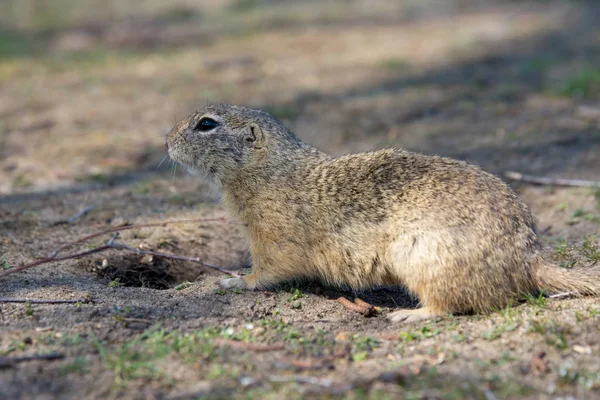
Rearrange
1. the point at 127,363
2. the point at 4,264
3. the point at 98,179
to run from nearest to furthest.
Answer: the point at 127,363, the point at 4,264, the point at 98,179

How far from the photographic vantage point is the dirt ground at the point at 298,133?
12.5 ft

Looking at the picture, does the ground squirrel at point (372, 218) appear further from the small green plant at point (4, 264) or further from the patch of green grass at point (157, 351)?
the small green plant at point (4, 264)

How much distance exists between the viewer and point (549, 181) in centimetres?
703

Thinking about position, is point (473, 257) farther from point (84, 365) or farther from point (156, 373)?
point (84, 365)

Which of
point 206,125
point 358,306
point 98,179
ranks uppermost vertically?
point 206,125

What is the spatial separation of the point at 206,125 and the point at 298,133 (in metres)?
3.26

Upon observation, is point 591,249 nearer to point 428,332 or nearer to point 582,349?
point 582,349

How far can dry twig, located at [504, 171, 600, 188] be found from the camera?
691cm

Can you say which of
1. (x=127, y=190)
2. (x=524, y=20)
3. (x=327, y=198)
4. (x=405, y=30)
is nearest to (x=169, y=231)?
(x=127, y=190)

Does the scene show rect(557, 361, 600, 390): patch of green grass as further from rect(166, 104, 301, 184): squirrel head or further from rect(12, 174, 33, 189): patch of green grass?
rect(12, 174, 33, 189): patch of green grass

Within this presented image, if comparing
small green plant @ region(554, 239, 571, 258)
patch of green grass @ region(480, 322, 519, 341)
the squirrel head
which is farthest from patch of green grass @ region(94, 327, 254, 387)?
small green plant @ region(554, 239, 571, 258)

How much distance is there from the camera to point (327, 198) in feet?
17.1

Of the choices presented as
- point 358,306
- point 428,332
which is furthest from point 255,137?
point 428,332

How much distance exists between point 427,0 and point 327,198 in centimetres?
1286
